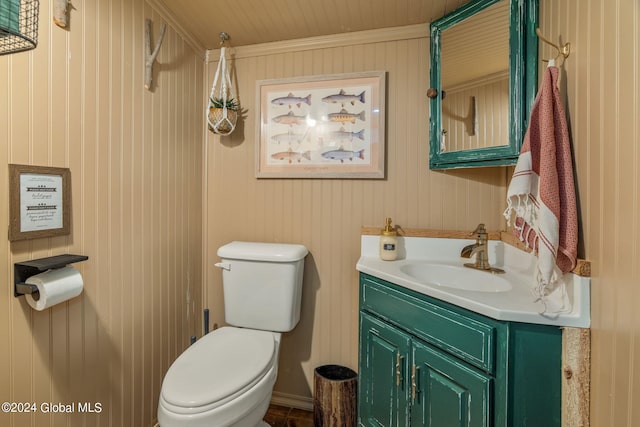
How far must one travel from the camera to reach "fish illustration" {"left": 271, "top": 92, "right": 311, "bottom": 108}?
1695 mm

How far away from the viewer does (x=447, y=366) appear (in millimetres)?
990

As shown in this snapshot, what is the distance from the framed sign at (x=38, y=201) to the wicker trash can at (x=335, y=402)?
4.34 feet

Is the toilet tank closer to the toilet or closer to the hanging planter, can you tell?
the toilet

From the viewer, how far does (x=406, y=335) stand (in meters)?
1.15

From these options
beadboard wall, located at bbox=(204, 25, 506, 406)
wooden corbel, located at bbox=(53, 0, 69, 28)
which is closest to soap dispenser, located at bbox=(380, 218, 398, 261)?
beadboard wall, located at bbox=(204, 25, 506, 406)

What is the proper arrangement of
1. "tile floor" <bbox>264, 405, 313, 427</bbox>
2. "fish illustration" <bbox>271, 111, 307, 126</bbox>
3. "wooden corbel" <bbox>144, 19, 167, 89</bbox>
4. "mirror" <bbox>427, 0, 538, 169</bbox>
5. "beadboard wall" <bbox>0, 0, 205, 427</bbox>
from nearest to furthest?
"beadboard wall" <bbox>0, 0, 205, 427</bbox>
"mirror" <bbox>427, 0, 538, 169</bbox>
"wooden corbel" <bbox>144, 19, 167, 89</bbox>
"tile floor" <bbox>264, 405, 313, 427</bbox>
"fish illustration" <bbox>271, 111, 307, 126</bbox>

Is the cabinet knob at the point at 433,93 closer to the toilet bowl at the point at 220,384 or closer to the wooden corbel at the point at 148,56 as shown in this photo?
the wooden corbel at the point at 148,56

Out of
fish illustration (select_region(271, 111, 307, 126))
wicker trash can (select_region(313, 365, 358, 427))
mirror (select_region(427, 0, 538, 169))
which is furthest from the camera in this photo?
fish illustration (select_region(271, 111, 307, 126))

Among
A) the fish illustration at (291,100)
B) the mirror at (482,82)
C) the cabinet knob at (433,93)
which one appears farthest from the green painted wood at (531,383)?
the fish illustration at (291,100)

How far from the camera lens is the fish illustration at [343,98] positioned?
1.63m

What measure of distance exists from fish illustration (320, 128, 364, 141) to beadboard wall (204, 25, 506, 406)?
0.53 ft

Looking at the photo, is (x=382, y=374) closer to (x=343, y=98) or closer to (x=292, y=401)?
(x=292, y=401)

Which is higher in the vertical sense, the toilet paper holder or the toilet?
the toilet paper holder

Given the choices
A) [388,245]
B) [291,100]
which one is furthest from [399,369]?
[291,100]
